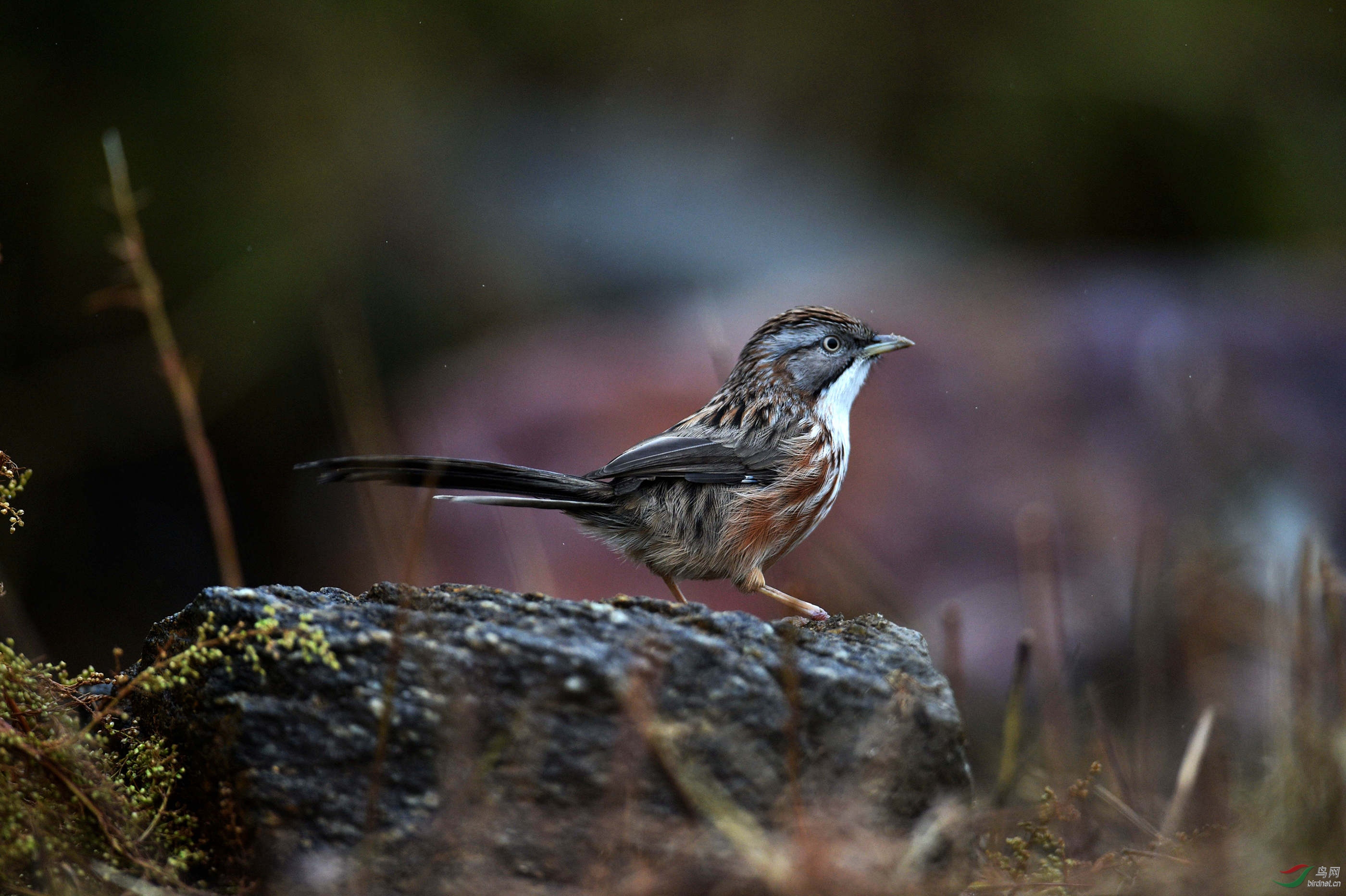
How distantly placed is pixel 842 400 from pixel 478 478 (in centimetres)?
176

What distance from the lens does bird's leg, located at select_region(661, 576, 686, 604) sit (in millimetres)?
4305

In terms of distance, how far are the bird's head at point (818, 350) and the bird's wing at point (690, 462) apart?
51 cm

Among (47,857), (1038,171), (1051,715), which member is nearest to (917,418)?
(1038,171)

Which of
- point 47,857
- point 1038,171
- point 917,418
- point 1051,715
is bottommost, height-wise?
point 1051,715

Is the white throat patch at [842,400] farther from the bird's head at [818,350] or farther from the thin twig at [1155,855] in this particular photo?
the thin twig at [1155,855]

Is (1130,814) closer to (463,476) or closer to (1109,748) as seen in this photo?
(1109,748)

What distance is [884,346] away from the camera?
15.7ft

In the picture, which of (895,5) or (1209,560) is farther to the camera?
(895,5)

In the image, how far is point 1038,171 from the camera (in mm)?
8414

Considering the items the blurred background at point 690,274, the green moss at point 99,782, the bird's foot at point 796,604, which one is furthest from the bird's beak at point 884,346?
the green moss at point 99,782

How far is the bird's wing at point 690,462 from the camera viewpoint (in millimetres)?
4160

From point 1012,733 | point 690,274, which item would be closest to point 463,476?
point 1012,733

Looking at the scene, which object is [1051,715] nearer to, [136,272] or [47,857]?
[47,857]

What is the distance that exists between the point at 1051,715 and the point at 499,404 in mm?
4158
